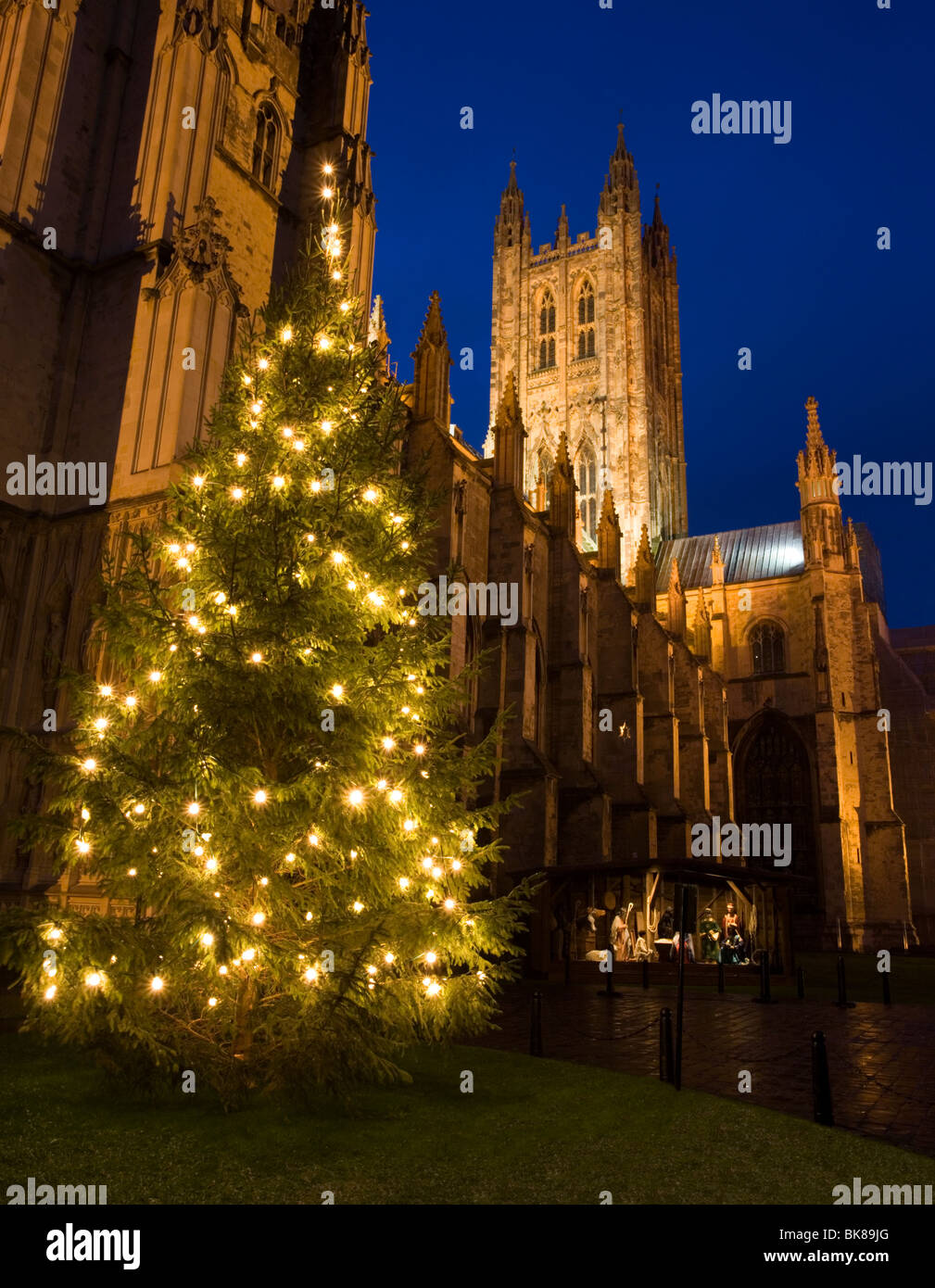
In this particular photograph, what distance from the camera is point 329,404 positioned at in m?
9.02

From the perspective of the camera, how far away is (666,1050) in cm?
831

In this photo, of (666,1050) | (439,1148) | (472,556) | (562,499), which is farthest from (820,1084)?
(562,499)

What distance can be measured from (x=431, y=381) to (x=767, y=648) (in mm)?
28378

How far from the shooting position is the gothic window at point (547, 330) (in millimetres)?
61875

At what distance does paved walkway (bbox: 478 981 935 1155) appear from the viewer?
754 cm

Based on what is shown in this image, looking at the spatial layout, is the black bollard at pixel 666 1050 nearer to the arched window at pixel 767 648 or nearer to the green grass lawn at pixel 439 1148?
the green grass lawn at pixel 439 1148

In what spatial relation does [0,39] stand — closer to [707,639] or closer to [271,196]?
[271,196]

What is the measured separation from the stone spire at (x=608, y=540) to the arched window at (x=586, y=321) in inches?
1086

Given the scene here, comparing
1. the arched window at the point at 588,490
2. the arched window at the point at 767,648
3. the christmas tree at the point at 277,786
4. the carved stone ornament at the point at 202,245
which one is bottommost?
the christmas tree at the point at 277,786

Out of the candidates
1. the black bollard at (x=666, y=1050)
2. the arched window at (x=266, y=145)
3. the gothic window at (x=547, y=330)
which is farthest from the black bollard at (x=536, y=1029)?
the gothic window at (x=547, y=330)

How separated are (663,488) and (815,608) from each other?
20.9m

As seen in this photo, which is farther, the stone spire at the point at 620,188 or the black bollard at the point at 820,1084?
the stone spire at the point at 620,188
